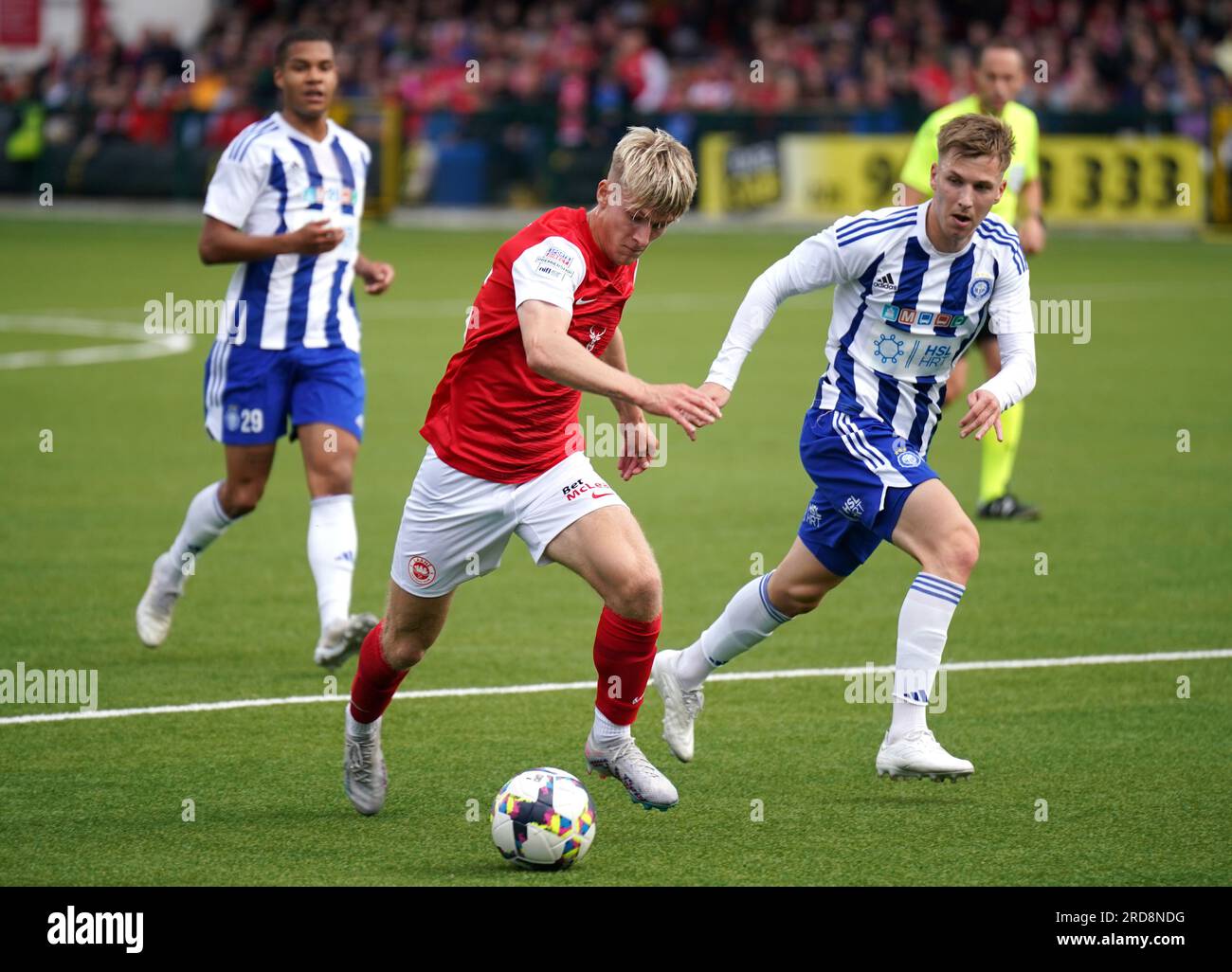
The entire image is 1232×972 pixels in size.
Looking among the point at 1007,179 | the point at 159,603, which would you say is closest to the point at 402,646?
the point at 159,603

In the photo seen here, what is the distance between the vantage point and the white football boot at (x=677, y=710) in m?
6.14

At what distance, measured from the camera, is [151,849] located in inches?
208

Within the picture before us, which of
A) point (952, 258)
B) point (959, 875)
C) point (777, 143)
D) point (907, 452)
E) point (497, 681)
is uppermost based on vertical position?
point (777, 143)

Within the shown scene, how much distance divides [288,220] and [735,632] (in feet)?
8.95

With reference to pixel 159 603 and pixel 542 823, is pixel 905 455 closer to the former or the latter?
pixel 542 823

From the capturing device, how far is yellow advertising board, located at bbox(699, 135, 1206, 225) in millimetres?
25781

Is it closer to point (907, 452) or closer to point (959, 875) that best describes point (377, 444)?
point (907, 452)

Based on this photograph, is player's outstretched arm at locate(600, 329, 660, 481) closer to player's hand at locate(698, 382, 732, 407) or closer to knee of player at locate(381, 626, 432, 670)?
player's hand at locate(698, 382, 732, 407)

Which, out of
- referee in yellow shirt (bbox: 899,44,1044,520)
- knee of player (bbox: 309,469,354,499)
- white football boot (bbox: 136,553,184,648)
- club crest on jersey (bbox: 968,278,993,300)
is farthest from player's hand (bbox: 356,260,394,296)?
referee in yellow shirt (bbox: 899,44,1044,520)

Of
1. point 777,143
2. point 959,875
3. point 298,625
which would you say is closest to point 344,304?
point 298,625

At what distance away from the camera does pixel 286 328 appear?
7691mm

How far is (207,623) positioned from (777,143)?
2042cm

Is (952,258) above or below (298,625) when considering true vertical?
above

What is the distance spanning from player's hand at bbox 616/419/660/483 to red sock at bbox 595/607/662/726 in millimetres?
416
